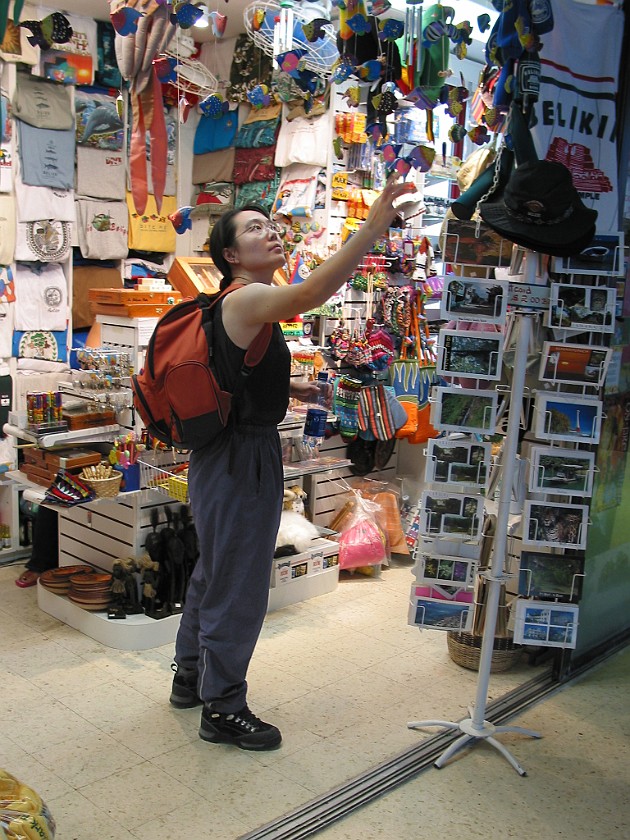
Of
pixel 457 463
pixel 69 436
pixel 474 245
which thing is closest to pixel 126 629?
pixel 69 436

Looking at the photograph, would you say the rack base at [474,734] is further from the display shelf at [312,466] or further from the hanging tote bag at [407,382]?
the hanging tote bag at [407,382]

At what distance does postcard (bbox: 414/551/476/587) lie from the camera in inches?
121

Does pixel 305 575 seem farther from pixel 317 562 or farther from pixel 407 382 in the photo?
pixel 407 382

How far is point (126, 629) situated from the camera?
3.86m

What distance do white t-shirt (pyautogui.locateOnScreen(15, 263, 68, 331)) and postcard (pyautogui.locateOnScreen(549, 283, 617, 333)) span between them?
3.93 m

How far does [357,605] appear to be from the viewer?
457 cm

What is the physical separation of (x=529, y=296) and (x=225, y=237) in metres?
1.06

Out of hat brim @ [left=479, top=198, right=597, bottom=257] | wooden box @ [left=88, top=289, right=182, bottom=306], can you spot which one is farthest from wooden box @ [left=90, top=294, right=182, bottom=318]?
hat brim @ [left=479, top=198, right=597, bottom=257]

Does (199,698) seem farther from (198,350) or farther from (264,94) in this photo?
(264,94)

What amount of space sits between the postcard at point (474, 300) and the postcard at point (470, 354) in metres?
0.06

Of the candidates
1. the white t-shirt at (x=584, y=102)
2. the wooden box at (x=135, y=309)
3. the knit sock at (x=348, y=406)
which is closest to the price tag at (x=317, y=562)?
the knit sock at (x=348, y=406)

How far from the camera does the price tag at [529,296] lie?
9.57 ft

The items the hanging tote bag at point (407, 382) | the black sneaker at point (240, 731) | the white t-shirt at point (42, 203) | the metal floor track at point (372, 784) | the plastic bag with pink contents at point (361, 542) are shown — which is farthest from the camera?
the white t-shirt at point (42, 203)

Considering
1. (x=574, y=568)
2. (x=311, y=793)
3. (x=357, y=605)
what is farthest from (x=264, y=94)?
(x=311, y=793)
